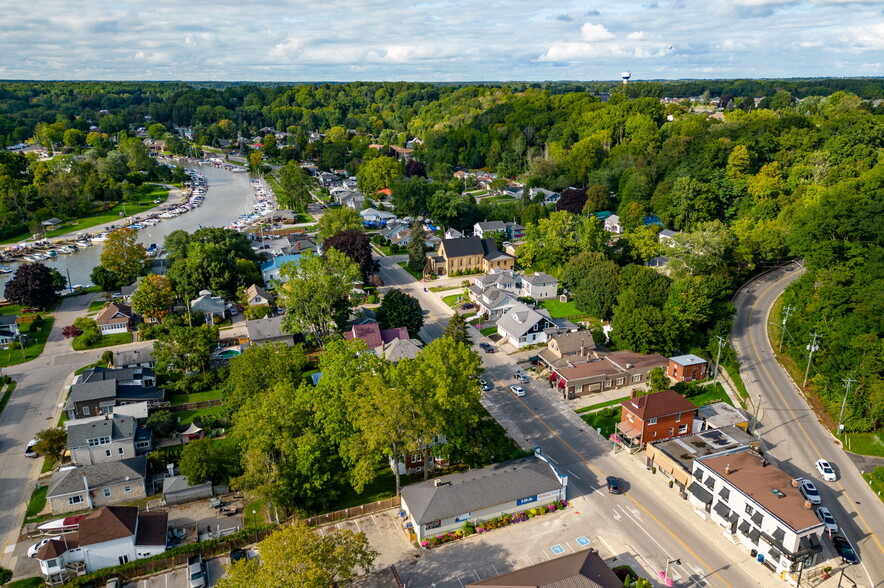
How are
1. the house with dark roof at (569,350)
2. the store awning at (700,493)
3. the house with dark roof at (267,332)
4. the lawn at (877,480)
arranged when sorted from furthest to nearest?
the house with dark roof at (267,332)
the house with dark roof at (569,350)
the lawn at (877,480)
the store awning at (700,493)

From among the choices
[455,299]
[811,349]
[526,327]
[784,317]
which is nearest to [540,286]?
[455,299]

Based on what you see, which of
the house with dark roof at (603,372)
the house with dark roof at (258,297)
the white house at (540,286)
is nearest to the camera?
the house with dark roof at (603,372)

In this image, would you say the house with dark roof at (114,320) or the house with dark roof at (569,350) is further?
the house with dark roof at (114,320)

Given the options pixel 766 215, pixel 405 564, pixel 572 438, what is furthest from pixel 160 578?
pixel 766 215

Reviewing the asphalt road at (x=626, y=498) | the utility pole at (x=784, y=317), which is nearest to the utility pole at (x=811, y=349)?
the utility pole at (x=784, y=317)

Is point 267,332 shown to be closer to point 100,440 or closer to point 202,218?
point 100,440

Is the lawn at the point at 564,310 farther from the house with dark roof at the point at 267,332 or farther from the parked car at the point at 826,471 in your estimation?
the house with dark roof at the point at 267,332
